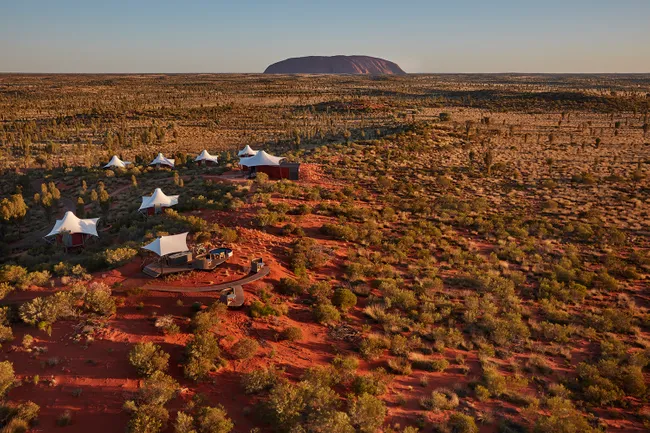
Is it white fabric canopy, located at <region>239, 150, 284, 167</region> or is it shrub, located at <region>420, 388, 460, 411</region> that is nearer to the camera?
shrub, located at <region>420, 388, 460, 411</region>

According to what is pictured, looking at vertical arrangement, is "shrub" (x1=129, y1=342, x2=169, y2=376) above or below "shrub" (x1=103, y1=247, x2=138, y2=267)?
below

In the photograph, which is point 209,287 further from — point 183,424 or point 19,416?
point 19,416

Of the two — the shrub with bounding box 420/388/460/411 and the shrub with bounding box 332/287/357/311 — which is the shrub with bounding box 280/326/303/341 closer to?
the shrub with bounding box 332/287/357/311

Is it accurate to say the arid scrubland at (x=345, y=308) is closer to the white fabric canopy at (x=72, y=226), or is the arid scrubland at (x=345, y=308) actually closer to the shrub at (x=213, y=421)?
the shrub at (x=213, y=421)

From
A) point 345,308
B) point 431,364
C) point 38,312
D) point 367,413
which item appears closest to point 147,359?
point 38,312

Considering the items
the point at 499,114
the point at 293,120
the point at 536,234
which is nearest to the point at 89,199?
the point at 536,234

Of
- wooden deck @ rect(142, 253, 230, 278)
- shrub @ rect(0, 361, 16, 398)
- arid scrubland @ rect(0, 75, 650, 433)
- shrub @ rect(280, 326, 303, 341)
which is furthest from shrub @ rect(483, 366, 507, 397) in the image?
shrub @ rect(0, 361, 16, 398)
